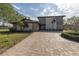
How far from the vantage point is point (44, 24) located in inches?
217

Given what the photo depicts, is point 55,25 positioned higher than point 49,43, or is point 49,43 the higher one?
point 55,25

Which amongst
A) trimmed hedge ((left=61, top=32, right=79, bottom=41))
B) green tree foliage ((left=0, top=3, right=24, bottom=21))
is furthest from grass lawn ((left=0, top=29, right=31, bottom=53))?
trimmed hedge ((left=61, top=32, right=79, bottom=41))

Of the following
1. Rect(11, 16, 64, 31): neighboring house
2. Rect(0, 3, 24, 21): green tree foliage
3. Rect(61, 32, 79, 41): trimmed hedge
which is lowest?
Rect(61, 32, 79, 41): trimmed hedge

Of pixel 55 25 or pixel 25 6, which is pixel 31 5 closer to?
pixel 25 6

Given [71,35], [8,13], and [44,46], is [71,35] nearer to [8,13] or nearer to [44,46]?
[44,46]

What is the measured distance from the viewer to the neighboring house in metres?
5.39

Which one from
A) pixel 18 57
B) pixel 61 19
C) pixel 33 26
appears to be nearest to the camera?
pixel 18 57

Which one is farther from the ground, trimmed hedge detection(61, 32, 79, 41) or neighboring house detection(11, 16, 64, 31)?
neighboring house detection(11, 16, 64, 31)

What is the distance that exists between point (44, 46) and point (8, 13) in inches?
63.3

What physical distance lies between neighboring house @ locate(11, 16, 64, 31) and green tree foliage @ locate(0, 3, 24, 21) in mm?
178

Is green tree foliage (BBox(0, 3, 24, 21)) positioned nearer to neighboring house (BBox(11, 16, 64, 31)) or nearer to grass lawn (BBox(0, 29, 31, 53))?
neighboring house (BBox(11, 16, 64, 31))

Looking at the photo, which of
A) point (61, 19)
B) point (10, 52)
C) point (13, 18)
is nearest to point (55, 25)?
point (61, 19)

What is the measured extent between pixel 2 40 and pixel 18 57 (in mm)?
1129

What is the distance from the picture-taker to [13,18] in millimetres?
5457
